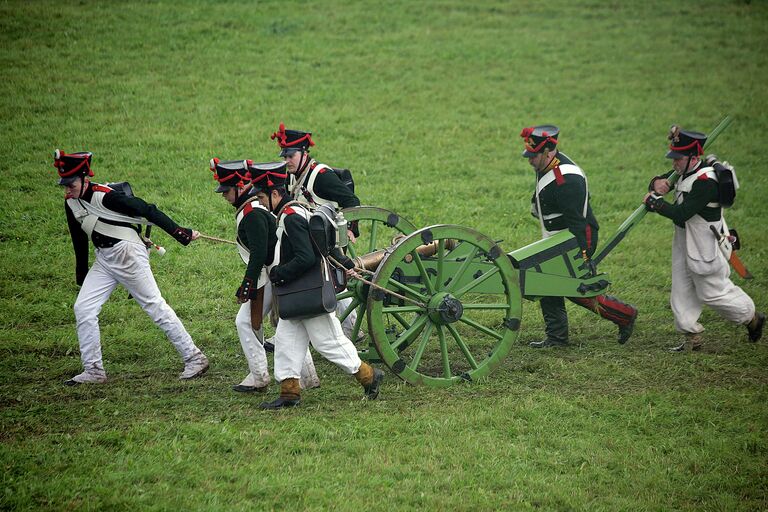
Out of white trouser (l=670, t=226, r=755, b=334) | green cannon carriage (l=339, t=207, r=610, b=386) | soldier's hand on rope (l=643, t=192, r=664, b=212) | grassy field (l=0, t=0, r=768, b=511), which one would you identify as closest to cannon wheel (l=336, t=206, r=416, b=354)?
green cannon carriage (l=339, t=207, r=610, b=386)

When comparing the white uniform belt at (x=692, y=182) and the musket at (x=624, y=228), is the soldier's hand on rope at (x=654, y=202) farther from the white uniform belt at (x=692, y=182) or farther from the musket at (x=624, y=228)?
the white uniform belt at (x=692, y=182)

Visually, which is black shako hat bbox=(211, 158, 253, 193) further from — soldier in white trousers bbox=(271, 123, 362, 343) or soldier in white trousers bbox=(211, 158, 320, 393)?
soldier in white trousers bbox=(271, 123, 362, 343)

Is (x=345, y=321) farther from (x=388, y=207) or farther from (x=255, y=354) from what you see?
(x=388, y=207)

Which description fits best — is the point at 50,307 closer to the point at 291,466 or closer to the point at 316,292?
the point at 316,292

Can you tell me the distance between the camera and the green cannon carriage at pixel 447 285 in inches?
266

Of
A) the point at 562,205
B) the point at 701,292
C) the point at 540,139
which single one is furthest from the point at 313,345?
the point at 701,292

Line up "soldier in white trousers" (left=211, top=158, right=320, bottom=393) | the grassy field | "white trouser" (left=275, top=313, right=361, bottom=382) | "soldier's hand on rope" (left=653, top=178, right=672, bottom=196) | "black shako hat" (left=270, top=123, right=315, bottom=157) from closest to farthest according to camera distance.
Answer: the grassy field < "white trouser" (left=275, top=313, right=361, bottom=382) < "soldier in white trousers" (left=211, top=158, right=320, bottom=393) < "black shako hat" (left=270, top=123, right=315, bottom=157) < "soldier's hand on rope" (left=653, top=178, right=672, bottom=196)

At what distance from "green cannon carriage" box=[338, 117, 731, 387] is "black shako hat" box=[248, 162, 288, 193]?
0.99 meters

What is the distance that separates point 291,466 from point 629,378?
320cm

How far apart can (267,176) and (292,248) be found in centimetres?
60

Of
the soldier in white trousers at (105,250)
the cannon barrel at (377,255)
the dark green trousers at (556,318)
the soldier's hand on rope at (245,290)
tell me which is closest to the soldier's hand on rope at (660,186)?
the dark green trousers at (556,318)

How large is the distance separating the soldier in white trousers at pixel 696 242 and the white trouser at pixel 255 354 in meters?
3.42

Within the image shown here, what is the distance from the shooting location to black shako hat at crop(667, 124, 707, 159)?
7777 mm

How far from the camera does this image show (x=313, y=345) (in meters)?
6.61
